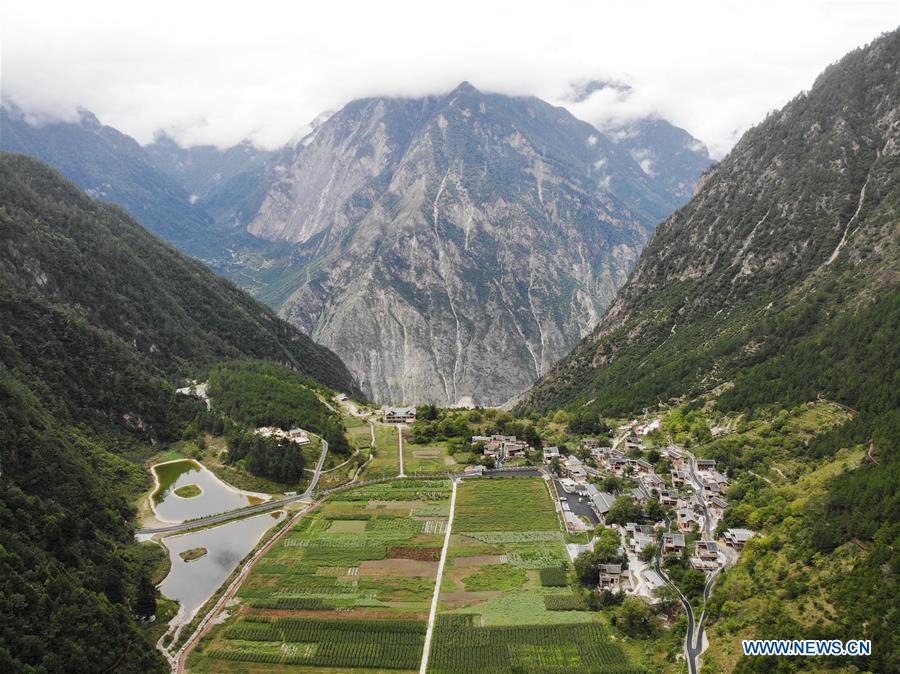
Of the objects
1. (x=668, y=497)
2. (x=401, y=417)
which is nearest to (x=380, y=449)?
(x=401, y=417)

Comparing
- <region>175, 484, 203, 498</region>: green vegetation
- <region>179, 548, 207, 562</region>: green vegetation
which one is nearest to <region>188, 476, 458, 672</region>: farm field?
<region>179, 548, 207, 562</region>: green vegetation

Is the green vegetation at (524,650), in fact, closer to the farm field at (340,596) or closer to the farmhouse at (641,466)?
the farm field at (340,596)

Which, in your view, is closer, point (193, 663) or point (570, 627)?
point (193, 663)

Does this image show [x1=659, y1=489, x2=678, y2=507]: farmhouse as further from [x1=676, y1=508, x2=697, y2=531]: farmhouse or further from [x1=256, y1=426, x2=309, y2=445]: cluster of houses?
[x1=256, y1=426, x2=309, y2=445]: cluster of houses

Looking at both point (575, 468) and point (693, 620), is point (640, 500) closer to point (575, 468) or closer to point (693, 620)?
point (575, 468)

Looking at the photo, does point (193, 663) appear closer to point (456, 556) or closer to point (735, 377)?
point (456, 556)

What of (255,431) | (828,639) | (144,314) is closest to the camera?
(828,639)

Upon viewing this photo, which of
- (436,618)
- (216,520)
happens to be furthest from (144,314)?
(436,618)
